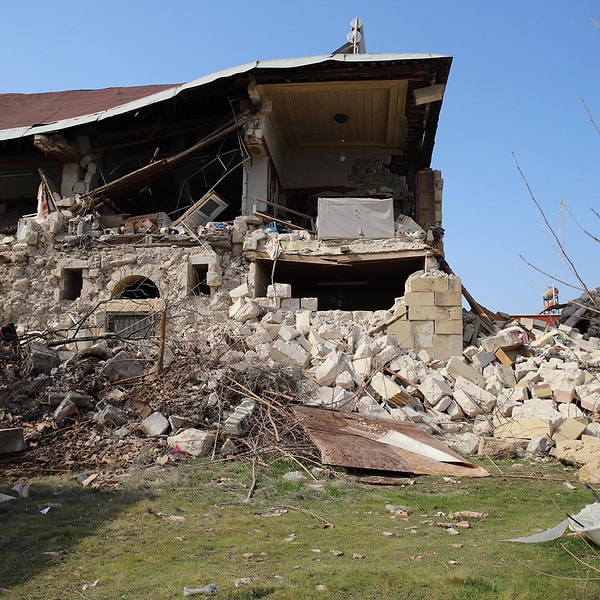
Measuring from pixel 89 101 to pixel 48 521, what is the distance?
1433cm

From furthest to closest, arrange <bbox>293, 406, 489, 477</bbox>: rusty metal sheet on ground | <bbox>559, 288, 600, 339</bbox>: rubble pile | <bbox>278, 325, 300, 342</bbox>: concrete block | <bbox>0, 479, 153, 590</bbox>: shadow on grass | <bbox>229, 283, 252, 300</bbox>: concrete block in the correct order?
<bbox>559, 288, 600, 339</bbox>: rubble pile < <bbox>229, 283, 252, 300</bbox>: concrete block < <bbox>278, 325, 300, 342</bbox>: concrete block < <bbox>293, 406, 489, 477</bbox>: rusty metal sheet on ground < <bbox>0, 479, 153, 590</bbox>: shadow on grass

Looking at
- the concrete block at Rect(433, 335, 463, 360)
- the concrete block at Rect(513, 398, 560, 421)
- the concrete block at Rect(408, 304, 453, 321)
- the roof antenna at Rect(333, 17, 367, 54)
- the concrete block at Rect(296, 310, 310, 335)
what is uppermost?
the roof antenna at Rect(333, 17, 367, 54)

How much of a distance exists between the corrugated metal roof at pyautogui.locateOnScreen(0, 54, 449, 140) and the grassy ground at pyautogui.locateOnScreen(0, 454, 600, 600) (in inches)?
352

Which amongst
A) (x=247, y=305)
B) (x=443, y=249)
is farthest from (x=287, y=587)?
(x=443, y=249)

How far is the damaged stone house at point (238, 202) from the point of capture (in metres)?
12.6

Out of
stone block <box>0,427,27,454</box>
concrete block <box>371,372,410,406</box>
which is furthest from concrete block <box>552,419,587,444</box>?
stone block <box>0,427,27,454</box>

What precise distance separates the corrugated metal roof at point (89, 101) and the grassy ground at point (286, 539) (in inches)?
352

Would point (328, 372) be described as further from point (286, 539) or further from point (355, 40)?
point (355, 40)

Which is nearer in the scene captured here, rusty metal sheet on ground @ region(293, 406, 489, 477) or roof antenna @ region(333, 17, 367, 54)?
rusty metal sheet on ground @ region(293, 406, 489, 477)

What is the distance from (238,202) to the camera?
640 inches

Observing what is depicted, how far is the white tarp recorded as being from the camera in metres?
12.8

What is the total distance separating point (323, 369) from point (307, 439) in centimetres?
247

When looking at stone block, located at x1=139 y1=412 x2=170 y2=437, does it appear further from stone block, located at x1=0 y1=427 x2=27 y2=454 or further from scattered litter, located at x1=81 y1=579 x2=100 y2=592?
scattered litter, located at x1=81 y1=579 x2=100 y2=592

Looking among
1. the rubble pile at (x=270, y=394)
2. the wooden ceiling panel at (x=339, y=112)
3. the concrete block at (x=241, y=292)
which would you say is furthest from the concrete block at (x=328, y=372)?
the wooden ceiling panel at (x=339, y=112)
